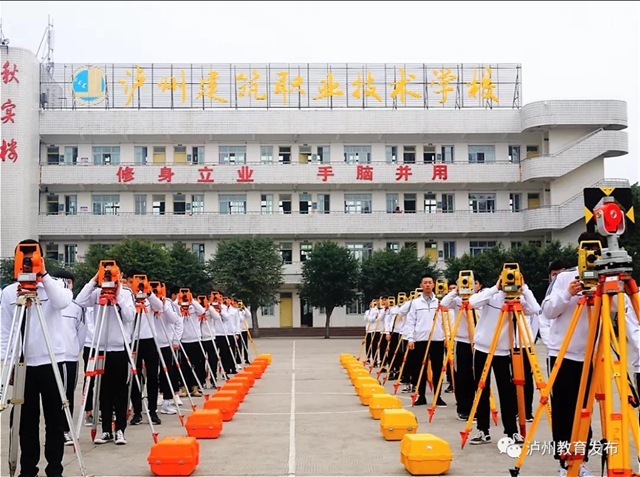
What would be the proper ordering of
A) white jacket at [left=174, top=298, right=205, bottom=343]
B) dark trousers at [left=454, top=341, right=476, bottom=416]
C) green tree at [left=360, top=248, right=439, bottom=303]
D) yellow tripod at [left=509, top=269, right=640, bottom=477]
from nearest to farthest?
yellow tripod at [left=509, top=269, right=640, bottom=477] → dark trousers at [left=454, top=341, right=476, bottom=416] → white jacket at [left=174, top=298, right=205, bottom=343] → green tree at [left=360, top=248, right=439, bottom=303]

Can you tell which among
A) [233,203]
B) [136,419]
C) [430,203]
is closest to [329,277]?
[233,203]

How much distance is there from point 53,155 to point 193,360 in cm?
4080

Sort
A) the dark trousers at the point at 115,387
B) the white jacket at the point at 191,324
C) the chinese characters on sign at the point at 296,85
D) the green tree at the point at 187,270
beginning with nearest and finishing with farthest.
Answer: the dark trousers at the point at 115,387 < the white jacket at the point at 191,324 < the green tree at the point at 187,270 < the chinese characters on sign at the point at 296,85

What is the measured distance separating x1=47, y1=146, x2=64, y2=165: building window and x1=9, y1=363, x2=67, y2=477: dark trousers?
4781 cm

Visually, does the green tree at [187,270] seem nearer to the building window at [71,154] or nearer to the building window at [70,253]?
the building window at [70,253]

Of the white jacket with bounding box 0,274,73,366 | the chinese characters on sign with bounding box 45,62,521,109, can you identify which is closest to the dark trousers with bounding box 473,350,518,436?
the white jacket with bounding box 0,274,73,366

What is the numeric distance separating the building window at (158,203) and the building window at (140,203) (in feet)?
1.75

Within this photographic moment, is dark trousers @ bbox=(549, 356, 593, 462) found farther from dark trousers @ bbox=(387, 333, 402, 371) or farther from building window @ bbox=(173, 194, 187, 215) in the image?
building window @ bbox=(173, 194, 187, 215)

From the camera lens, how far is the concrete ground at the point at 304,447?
25.1ft

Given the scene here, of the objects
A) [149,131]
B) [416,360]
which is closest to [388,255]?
→ [149,131]

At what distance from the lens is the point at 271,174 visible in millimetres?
50875

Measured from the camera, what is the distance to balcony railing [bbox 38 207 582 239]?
51.1 m

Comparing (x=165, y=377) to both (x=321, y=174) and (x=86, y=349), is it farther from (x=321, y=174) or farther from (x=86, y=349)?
(x=321, y=174)

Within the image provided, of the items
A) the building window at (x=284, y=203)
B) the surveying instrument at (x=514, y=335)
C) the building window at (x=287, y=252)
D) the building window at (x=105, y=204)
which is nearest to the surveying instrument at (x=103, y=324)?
the surveying instrument at (x=514, y=335)
